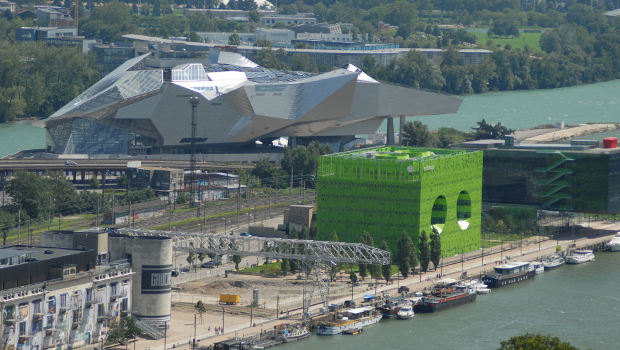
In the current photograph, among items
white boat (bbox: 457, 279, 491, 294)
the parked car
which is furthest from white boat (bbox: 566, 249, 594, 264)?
the parked car

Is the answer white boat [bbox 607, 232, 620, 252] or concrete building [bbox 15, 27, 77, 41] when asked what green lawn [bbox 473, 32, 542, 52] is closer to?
concrete building [bbox 15, 27, 77, 41]

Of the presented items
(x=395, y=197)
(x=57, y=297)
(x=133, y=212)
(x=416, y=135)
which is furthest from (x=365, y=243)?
(x=416, y=135)

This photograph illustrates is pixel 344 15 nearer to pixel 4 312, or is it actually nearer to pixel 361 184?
pixel 361 184

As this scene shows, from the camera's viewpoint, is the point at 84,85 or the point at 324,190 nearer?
the point at 324,190

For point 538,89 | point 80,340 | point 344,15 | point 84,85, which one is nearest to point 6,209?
point 80,340

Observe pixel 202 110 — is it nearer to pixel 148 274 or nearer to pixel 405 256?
pixel 405 256

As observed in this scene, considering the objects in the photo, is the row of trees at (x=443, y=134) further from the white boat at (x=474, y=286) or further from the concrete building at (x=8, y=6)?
the concrete building at (x=8, y=6)
